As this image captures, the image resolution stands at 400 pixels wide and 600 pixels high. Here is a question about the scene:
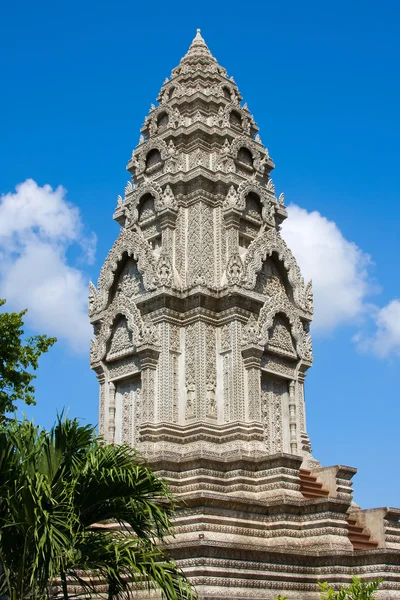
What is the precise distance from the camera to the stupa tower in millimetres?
16953

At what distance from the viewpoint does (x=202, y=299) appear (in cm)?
2136

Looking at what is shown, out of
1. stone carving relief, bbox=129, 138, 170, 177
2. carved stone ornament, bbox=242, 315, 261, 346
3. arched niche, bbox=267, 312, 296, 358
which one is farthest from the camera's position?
stone carving relief, bbox=129, 138, 170, 177

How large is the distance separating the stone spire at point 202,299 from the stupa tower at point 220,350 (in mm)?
46

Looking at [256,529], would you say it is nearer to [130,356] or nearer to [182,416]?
[182,416]

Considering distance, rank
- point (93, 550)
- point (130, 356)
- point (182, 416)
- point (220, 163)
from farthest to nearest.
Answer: point (220, 163) → point (130, 356) → point (182, 416) → point (93, 550)

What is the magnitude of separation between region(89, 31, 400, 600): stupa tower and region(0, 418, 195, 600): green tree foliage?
4938mm

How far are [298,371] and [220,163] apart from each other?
23.0ft

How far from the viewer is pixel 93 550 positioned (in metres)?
10.4

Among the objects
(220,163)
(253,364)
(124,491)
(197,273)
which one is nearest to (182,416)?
(253,364)

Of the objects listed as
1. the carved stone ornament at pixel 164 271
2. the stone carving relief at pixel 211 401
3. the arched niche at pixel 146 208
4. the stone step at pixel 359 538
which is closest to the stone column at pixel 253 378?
the stone carving relief at pixel 211 401

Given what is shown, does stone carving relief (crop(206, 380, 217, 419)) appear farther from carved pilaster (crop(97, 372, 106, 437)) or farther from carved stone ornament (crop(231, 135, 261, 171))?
carved stone ornament (crop(231, 135, 261, 171))

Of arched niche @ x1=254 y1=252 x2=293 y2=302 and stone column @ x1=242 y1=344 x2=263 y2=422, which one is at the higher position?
arched niche @ x1=254 y1=252 x2=293 y2=302

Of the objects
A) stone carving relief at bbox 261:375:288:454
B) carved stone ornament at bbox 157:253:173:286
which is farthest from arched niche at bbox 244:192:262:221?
stone carving relief at bbox 261:375:288:454

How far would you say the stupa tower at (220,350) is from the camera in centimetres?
1695
